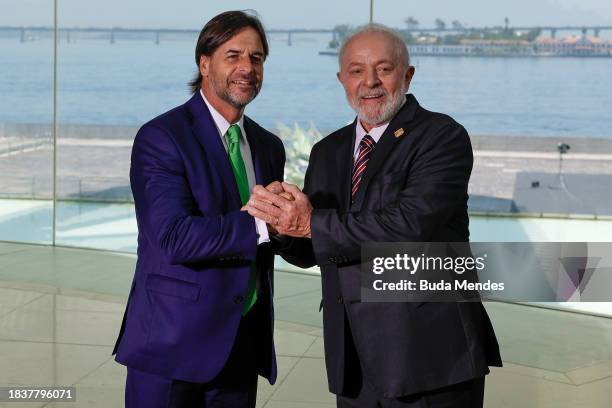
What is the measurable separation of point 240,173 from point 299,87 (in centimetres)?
429

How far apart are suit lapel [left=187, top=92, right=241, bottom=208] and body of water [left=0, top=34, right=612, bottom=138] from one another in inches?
156

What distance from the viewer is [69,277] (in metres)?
6.93

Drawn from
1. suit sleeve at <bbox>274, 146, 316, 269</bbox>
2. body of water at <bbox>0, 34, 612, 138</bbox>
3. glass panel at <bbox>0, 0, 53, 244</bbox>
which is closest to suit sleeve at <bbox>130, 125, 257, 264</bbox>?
suit sleeve at <bbox>274, 146, 316, 269</bbox>

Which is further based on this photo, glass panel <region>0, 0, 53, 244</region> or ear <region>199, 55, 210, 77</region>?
glass panel <region>0, 0, 53, 244</region>

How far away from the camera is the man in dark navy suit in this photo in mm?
2375

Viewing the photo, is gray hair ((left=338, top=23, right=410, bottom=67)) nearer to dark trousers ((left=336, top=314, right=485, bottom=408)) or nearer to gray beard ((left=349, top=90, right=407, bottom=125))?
gray beard ((left=349, top=90, right=407, bottom=125))

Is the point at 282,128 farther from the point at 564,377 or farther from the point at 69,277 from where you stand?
the point at 564,377

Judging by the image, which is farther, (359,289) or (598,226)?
(598,226)

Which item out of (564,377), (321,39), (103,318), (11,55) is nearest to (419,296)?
(564,377)

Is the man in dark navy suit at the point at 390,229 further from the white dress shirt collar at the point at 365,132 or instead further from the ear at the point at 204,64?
the ear at the point at 204,64

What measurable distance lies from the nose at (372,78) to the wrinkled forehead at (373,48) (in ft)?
0.09

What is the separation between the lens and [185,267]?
96.9 inches

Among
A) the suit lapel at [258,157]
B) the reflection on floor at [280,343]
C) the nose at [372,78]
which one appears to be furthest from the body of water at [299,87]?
the nose at [372,78]

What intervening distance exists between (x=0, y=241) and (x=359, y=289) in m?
6.31
